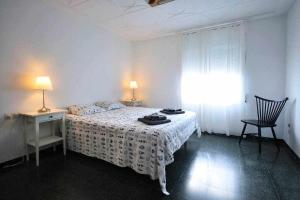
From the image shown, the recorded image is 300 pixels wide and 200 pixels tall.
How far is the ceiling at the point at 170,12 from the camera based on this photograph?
9.39 ft

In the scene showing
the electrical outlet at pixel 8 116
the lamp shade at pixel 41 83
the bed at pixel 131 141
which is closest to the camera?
the bed at pixel 131 141

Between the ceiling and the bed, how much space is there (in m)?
1.92

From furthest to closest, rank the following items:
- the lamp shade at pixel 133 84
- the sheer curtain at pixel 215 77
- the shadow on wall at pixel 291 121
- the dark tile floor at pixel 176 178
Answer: the lamp shade at pixel 133 84, the sheer curtain at pixel 215 77, the shadow on wall at pixel 291 121, the dark tile floor at pixel 176 178

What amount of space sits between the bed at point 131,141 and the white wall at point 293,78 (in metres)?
1.67

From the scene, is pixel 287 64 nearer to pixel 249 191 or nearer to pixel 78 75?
pixel 249 191

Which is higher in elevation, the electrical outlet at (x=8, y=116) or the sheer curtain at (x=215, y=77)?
the sheer curtain at (x=215, y=77)

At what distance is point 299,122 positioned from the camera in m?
2.60

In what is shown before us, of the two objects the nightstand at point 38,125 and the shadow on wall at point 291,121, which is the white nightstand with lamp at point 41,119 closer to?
the nightstand at point 38,125

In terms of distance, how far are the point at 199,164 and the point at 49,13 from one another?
3424 millimetres

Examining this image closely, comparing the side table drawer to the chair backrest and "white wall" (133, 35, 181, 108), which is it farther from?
the chair backrest

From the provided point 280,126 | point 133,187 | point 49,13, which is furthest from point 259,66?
point 49,13

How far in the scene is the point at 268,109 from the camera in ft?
10.5

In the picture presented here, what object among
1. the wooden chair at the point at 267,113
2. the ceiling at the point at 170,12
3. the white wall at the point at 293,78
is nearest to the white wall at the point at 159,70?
the ceiling at the point at 170,12

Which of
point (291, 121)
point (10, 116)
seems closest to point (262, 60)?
point (291, 121)
